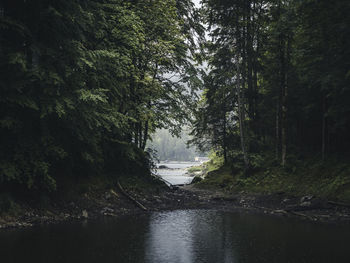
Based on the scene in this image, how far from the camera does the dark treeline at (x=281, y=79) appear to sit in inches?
601

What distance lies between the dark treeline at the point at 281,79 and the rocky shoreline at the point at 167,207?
4914 millimetres

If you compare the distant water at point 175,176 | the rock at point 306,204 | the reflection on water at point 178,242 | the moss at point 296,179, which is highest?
the moss at point 296,179

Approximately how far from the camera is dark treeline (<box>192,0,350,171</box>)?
1526 cm

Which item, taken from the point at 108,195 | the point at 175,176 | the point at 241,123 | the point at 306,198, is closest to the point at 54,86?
the point at 108,195

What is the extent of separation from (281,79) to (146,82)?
986 centimetres

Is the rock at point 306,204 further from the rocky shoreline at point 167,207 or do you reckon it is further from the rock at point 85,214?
Result: the rock at point 85,214

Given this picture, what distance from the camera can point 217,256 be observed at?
7.87 metres

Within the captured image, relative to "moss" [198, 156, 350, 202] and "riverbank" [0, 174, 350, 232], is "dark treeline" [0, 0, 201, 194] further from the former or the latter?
"moss" [198, 156, 350, 202]

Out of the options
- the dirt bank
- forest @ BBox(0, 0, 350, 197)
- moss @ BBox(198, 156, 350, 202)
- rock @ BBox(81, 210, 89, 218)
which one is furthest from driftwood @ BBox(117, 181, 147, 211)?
moss @ BBox(198, 156, 350, 202)

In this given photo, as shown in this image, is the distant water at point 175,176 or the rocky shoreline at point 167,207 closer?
the rocky shoreline at point 167,207

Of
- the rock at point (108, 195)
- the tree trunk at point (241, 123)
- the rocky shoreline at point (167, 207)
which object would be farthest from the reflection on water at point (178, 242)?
the tree trunk at point (241, 123)

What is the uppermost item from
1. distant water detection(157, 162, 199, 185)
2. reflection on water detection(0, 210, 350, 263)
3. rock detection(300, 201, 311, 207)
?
rock detection(300, 201, 311, 207)

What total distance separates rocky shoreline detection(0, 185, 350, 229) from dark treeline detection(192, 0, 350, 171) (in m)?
4.91

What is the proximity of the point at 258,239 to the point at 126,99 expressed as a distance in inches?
451
